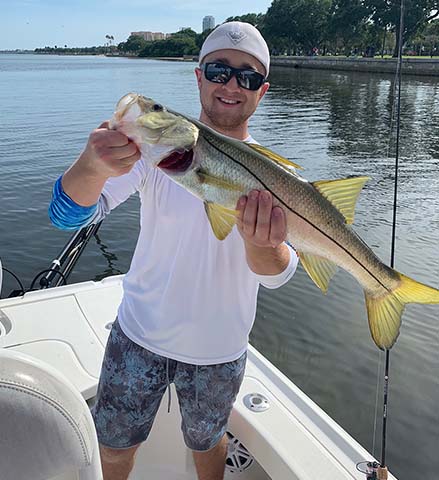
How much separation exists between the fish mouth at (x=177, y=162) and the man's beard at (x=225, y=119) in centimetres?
53

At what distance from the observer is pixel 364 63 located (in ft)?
186

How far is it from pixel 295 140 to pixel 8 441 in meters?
18.7

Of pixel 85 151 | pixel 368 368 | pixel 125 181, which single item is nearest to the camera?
pixel 85 151

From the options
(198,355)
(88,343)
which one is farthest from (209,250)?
(88,343)

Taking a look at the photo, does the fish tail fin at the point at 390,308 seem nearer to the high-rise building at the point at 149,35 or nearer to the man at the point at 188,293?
the man at the point at 188,293

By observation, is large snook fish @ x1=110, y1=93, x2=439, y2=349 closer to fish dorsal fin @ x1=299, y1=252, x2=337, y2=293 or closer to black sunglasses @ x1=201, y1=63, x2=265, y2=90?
fish dorsal fin @ x1=299, y1=252, x2=337, y2=293

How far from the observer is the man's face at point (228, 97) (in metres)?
2.31

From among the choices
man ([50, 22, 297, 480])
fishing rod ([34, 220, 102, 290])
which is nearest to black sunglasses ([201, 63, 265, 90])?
man ([50, 22, 297, 480])

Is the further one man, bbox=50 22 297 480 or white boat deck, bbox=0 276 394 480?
white boat deck, bbox=0 276 394 480

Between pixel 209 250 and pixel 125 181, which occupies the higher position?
pixel 125 181

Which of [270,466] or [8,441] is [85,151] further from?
[270,466]

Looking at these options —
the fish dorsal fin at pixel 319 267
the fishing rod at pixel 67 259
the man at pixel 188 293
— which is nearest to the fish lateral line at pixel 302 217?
the fish dorsal fin at pixel 319 267

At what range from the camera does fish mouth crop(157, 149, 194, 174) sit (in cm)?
185

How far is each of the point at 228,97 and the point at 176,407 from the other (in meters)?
2.08
